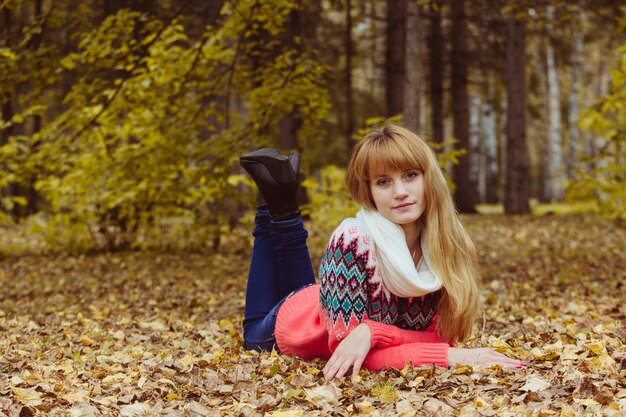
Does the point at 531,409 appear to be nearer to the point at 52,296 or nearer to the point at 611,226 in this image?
the point at 52,296

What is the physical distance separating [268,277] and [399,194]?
48.4 inches

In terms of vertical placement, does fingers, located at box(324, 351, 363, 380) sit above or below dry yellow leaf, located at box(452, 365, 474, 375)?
above

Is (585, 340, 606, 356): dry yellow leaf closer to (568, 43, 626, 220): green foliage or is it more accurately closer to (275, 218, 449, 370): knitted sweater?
(275, 218, 449, 370): knitted sweater

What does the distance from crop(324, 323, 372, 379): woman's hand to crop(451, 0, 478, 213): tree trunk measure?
13.5 metres

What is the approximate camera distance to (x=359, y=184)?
11.1 feet

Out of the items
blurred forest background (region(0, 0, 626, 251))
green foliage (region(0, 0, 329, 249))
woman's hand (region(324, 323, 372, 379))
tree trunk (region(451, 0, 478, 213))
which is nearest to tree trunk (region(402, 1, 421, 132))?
blurred forest background (region(0, 0, 626, 251))

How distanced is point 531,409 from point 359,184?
1287 mm

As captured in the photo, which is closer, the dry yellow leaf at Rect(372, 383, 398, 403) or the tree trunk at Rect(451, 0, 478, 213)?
the dry yellow leaf at Rect(372, 383, 398, 403)

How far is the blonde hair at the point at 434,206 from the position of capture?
10.5 ft

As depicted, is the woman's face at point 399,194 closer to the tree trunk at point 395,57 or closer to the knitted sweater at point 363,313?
the knitted sweater at point 363,313

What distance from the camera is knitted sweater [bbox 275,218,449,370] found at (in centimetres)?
319

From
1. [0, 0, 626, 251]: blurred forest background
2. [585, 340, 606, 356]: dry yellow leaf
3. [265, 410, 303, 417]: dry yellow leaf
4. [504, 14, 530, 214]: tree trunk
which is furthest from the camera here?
[504, 14, 530, 214]: tree trunk

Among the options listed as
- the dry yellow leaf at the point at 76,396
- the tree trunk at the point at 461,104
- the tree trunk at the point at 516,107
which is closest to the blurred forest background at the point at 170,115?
the dry yellow leaf at the point at 76,396

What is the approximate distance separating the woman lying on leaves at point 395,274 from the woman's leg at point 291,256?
40 centimetres
